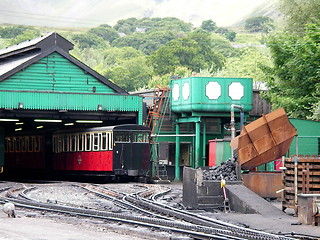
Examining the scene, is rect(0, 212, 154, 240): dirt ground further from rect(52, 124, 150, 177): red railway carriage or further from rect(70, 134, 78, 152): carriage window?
rect(70, 134, 78, 152): carriage window

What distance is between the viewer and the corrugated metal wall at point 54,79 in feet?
134

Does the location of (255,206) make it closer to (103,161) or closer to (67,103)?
(103,161)

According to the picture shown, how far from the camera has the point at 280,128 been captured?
83.1ft

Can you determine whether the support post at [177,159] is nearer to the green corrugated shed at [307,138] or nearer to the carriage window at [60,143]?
the carriage window at [60,143]

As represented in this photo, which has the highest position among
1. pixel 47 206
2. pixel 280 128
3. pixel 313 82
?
pixel 313 82

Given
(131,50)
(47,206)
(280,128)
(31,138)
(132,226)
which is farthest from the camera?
(131,50)

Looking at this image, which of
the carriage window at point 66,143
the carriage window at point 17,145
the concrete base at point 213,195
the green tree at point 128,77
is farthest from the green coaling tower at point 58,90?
the green tree at point 128,77

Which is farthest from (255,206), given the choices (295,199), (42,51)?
(42,51)

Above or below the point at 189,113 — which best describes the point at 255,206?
below

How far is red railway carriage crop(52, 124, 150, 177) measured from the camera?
118ft

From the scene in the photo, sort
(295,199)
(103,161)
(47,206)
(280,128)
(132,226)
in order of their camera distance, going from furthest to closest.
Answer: (103,161) < (280,128) < (47,206) < (295,199) < (132,226)

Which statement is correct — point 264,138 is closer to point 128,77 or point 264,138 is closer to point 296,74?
point 296,74

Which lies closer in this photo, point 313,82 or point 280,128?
point 280,128

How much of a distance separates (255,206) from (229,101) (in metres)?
20.6
